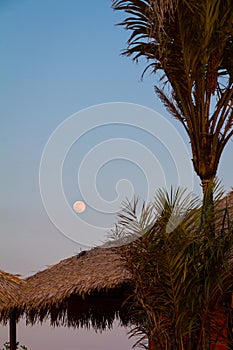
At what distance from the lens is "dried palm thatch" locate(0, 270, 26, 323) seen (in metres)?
9.20

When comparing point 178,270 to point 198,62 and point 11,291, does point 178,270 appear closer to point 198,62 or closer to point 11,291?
point 198,62

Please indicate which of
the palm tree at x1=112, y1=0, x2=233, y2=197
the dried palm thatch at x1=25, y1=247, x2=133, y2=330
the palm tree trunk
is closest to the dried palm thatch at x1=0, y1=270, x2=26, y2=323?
the dried palm thatch at x1=25, y1=247, x2=133, y2=330

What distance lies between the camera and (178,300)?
22.5 ft

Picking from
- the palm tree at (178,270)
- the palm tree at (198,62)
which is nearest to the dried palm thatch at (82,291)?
the palm tree at (178,270)

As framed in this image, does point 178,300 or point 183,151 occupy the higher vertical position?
point 183,151

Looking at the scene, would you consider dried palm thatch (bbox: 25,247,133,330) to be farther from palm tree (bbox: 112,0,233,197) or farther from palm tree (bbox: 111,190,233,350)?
palm tree (bbox: 112,0,233,197)

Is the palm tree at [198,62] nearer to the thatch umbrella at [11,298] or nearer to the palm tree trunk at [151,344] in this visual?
the palm tree trunk at [151,344]

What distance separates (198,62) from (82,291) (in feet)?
10.0

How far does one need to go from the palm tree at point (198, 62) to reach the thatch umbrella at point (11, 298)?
2932mm

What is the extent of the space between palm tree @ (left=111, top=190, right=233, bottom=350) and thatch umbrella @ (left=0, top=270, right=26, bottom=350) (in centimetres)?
248

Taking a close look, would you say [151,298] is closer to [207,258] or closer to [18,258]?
[207,258]

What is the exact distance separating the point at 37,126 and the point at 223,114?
13.5 ft

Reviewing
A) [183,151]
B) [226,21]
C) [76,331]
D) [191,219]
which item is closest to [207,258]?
[191,219]

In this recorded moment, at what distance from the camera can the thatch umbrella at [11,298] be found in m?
9.23
